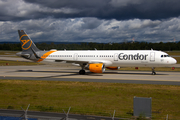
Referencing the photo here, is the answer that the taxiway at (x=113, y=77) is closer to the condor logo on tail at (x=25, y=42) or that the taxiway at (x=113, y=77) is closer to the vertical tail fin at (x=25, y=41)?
the vertical tail fin at (x=25, y=41)

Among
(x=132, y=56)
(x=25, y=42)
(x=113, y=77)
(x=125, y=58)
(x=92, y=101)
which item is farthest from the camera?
(x=25, y=42)

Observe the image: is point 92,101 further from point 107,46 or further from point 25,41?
point 107,46

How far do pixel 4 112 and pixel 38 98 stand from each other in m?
4.77

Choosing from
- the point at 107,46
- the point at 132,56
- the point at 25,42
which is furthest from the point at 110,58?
the point at 107,46

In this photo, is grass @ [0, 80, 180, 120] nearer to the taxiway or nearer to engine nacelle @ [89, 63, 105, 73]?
the taxiway

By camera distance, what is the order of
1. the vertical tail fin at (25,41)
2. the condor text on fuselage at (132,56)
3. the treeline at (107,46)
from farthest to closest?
the treeline at (107,46) → the vertical tail fin at (25,41) → the condor text on fuselage at (132,56)

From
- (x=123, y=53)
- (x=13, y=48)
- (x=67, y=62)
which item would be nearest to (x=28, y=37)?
(x=67, y=62)

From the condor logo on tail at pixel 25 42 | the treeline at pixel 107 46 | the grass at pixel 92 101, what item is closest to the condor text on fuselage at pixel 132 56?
the grass at pixel 92 101

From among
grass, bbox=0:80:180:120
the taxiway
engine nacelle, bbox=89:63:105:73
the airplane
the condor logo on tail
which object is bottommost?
grass, bbox=0:80:180:120

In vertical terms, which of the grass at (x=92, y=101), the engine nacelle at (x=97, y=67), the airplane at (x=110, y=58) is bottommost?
the grass at (x=92, y=101)

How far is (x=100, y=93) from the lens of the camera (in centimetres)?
1908

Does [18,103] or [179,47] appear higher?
[179,47]

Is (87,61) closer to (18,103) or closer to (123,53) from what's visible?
(123,53)

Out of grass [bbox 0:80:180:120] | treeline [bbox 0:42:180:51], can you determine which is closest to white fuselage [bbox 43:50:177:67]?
grass [bbox 0:80:180:120]
